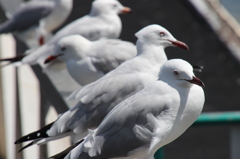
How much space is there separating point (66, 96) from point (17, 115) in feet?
1.91

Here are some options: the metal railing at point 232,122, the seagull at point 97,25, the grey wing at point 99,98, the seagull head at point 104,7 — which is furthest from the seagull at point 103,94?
the seagull head at point 104,7

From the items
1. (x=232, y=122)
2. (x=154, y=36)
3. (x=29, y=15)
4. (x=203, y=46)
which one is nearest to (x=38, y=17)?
(x=29, y=15)

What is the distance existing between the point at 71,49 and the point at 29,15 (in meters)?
1.81

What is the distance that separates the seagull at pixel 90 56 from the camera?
11.6ft

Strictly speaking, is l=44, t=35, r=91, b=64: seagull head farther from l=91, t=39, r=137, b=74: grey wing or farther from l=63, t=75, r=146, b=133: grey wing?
l=63, t=75, r=146, b=133: grey wing

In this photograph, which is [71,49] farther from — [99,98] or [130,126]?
[130,126]

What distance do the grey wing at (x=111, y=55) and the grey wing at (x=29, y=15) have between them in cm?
169

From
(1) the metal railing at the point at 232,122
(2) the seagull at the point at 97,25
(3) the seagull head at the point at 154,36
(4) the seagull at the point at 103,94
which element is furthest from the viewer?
(2) the seagull at the point at 97,25

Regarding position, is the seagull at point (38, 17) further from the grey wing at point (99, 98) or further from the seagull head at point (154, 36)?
the grey wing at point (99, 98)

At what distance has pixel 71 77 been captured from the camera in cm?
346

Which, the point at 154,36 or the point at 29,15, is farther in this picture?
the point at 29,15

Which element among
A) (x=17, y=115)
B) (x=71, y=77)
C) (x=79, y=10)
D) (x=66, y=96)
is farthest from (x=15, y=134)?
(x=79, y=10)

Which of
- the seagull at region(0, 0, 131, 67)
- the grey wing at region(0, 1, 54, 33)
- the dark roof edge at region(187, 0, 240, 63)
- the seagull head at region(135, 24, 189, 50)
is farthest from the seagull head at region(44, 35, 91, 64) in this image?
the dark roof edge at region(187, 0, 240, 63)

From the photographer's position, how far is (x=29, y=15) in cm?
534
